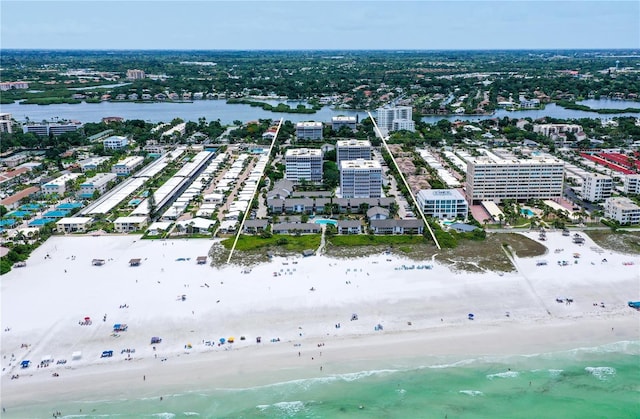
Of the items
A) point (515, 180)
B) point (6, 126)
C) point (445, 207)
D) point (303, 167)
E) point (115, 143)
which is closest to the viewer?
point (445, 207)

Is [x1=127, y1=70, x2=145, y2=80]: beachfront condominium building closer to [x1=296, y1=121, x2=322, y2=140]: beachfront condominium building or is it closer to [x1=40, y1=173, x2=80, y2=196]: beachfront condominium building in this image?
[x1=296, y1=121, x2=322, y2=140]: beachfront condominium building

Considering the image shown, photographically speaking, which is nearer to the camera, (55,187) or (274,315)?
(274,315)

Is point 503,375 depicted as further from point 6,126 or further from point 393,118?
point 6,126

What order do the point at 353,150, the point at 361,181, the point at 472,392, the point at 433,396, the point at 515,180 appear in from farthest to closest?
the point at 353,150
the point at 361,181
the point at 515,180
the point at 472,392
the point at 433,396

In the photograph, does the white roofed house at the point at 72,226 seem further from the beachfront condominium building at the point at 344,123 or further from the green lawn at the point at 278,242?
the beachfront condominium building at the point at 344,123

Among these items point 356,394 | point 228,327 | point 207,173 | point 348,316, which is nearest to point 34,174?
point 207,173

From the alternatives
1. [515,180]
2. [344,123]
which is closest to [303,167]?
[515,180]
